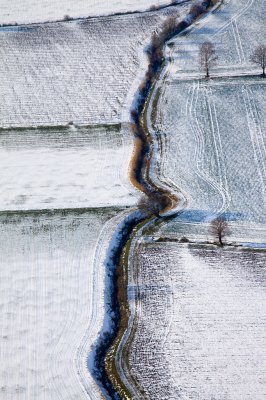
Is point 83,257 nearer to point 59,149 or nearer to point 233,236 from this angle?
point 233,236

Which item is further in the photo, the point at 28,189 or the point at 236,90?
the point at 236,90

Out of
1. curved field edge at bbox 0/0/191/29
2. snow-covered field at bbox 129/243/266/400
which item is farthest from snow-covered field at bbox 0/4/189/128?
snow-covered field at bbox 129/243/266/400

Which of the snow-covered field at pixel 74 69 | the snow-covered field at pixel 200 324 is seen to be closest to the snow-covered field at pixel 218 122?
the snow-covered field at pixel 74 69

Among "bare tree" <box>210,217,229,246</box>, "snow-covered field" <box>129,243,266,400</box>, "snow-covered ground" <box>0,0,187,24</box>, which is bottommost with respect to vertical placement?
"snow-covered field" <box>129,243,266,400</box>

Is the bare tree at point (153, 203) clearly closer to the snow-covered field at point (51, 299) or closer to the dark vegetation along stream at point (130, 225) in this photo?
the dark vegetation along stream at point (130, 225)

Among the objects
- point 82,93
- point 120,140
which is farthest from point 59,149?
point 82,93

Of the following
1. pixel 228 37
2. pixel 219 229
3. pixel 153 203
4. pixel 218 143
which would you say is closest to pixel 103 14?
pixel 228 37

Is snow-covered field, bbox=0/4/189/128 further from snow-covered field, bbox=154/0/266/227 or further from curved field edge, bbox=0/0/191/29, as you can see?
snow-covered field, bbox=154/0/266/227

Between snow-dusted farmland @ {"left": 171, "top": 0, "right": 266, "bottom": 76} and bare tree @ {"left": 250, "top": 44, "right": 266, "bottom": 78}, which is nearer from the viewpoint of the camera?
bare tree @ {"left": 250, "top": 44, "right": 266, "bottom": 78}
